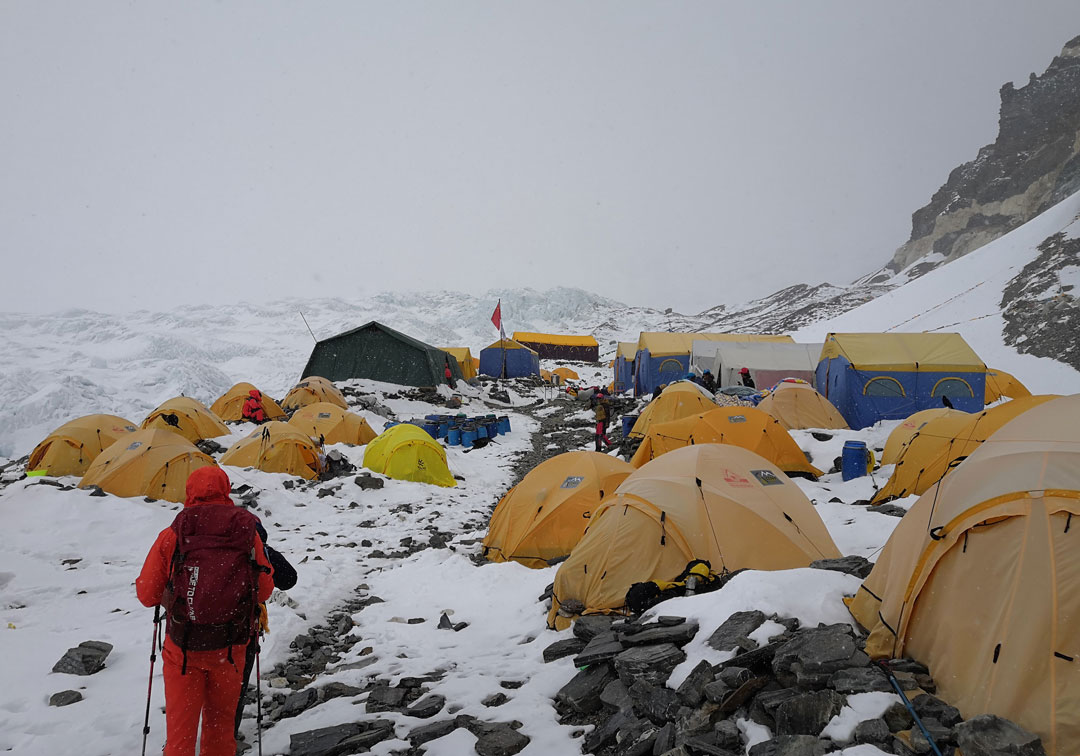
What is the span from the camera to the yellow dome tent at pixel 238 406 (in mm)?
24875

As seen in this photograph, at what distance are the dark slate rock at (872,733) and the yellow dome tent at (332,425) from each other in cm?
1815

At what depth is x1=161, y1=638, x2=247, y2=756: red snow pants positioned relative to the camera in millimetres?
3750

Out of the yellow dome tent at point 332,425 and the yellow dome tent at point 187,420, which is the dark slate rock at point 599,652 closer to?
the yellow dome tent at point 332,425

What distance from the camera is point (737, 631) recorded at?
451cm

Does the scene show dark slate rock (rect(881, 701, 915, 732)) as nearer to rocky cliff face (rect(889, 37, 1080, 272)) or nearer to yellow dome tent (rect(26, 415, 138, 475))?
yellow dome tent (rect(26, 415, 138, 475))

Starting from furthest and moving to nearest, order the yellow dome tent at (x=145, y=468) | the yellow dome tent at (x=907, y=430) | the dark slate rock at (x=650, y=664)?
the yellow dome tent at (x=145, y=468), the yellow dome tent at (x=907, y=430), the dark slate rock at (x=650, y=664)

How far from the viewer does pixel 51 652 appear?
595cm

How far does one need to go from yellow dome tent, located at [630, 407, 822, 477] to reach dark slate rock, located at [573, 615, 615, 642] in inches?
302

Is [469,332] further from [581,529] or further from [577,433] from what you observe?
[581,529]

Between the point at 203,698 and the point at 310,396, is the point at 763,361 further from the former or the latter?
the point at 203,698

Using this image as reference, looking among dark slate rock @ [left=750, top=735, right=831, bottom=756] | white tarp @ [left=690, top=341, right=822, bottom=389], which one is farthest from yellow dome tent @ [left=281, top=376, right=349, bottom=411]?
dark slate rock @ [left=750, top=735, right=831, bottom=756]

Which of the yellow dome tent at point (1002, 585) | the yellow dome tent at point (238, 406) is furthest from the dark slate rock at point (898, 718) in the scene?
the yellow dome tent at point (238, 406)

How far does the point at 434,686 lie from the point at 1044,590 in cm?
515

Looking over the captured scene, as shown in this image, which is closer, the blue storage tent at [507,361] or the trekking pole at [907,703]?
the trekking pole at [907,703]
